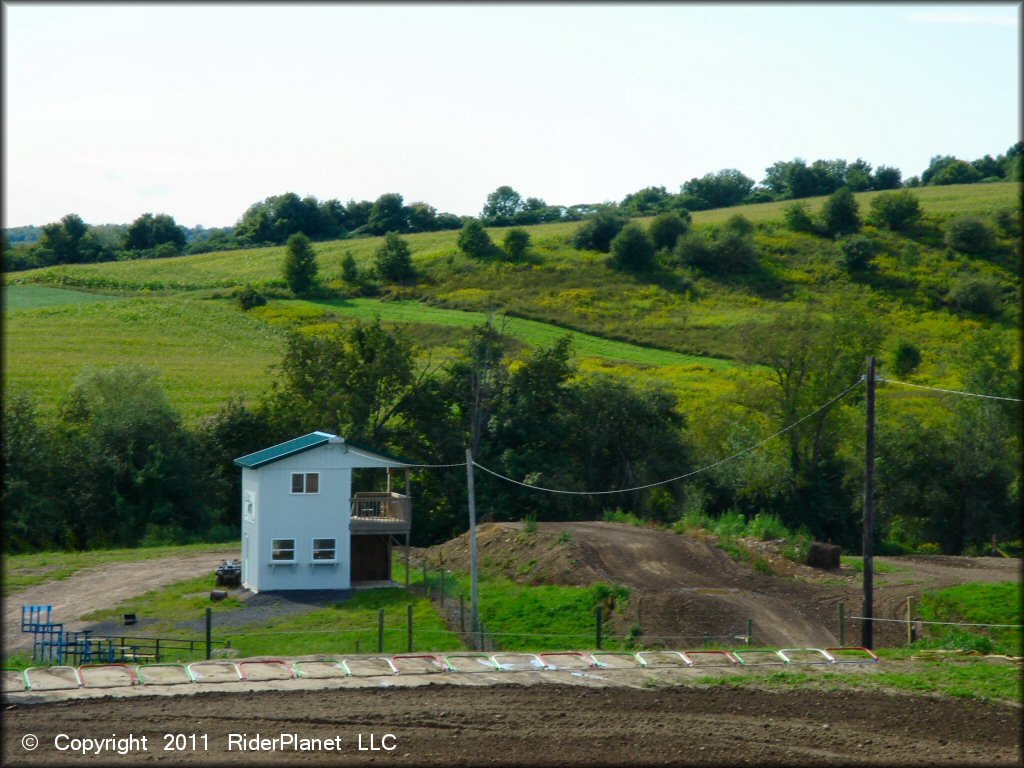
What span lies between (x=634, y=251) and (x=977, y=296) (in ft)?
89.0

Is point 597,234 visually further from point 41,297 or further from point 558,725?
point 558,725

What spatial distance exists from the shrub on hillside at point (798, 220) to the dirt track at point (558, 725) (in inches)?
3454

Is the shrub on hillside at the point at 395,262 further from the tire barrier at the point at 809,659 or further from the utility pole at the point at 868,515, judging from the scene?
the tire barrier at the point at 809,659

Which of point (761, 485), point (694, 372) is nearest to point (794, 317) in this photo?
point (761, 485)

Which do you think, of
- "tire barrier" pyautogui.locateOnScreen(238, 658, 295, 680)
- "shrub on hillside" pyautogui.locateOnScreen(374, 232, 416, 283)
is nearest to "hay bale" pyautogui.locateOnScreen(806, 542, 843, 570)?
"tire barrier" pyautogui.locateOnScreen(238, 658, 295, 680)

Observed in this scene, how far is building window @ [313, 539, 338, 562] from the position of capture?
36906 millimetres

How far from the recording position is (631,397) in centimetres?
4975

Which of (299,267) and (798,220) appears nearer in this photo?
(299,267)

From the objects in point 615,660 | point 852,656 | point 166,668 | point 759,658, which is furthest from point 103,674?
point 852,656

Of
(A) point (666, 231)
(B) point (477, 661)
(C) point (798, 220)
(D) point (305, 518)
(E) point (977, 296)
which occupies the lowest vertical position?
(D) point (305, 518)

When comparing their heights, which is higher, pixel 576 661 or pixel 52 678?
pixel 52 678

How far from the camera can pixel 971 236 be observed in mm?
89875

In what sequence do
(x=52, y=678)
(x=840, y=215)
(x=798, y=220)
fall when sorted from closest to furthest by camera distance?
(x=52, y=678), (x=840, y=215), (x=798, y=220)

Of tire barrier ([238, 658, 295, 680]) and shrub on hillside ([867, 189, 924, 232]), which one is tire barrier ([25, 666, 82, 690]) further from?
shrub on hillside ([867, 189, 924, 232])
